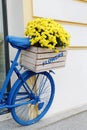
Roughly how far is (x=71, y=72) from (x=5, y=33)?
1167mm

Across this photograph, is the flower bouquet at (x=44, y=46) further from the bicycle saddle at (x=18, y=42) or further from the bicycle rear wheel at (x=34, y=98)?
the bicycle rear wheel at (x=34, y=98)

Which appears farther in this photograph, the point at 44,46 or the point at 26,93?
the point at 26,93

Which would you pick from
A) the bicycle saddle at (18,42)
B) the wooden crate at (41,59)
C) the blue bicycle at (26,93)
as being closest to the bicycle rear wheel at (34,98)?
the blue bicycle at (26,93)

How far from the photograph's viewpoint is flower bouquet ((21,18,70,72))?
2881 mm

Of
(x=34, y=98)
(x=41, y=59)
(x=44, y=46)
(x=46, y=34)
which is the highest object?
(x=46, y=34)

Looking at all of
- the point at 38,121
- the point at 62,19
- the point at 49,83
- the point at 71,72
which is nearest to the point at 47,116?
the point at 38,121

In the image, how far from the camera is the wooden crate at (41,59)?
2.89 metres

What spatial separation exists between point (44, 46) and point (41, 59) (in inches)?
5.9

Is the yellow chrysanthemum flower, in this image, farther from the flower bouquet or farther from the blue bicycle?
the blue bicycle

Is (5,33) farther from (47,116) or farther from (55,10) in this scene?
(47,116)

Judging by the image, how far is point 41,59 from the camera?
291 cm

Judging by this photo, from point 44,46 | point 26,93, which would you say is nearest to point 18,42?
point 44,46

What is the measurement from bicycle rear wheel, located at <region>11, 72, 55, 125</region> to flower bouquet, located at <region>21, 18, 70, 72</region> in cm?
24

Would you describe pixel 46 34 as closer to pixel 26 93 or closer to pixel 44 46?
pixel 44 46
